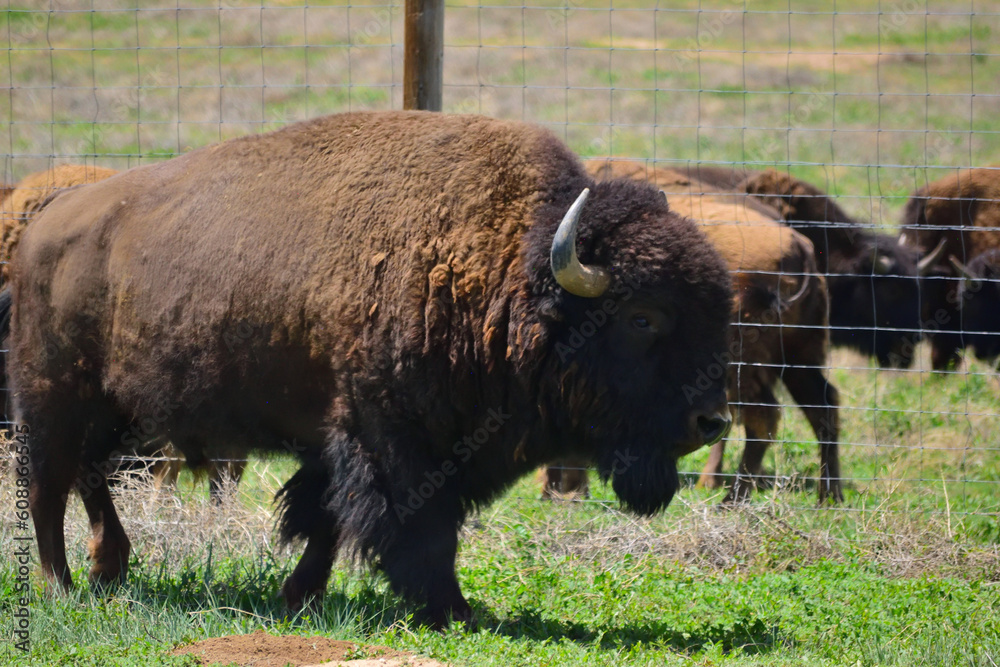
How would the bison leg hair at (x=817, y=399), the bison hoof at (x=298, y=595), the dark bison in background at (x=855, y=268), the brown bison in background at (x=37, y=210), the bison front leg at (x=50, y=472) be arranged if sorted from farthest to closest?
the dark bison in background at (x=855, y=268) → the bison leg hair at (x=817, y=399) → the brown bison in background at (x=37, y=210) → the bison front leg at (x=50, y=472) → the bison hoof at (x=298, y=595)

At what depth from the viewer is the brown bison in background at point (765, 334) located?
7.18 metres

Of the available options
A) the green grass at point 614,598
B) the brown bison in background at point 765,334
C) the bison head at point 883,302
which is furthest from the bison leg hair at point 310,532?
the bison head at point 883,302

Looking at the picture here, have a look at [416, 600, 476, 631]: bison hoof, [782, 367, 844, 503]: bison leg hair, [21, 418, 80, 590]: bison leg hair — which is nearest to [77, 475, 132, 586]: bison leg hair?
[21, 418, 80, 590]: bison leg hair

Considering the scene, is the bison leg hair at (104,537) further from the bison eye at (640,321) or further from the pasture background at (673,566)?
the bison eye at (640,321)

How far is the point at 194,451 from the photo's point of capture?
16.3 feet

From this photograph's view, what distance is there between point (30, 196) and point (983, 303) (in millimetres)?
8514

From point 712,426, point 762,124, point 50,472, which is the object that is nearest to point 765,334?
point 712,426

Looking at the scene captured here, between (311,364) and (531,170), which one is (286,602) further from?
(531,170)

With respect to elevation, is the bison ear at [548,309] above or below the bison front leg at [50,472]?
above

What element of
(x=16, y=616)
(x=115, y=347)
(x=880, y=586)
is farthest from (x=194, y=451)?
(x=880, y=586)

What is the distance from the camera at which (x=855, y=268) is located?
9.41 m

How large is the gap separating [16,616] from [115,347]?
4.04 feet

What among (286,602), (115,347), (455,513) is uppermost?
(115,347)

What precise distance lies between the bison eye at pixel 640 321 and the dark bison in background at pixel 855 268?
5102 mm
